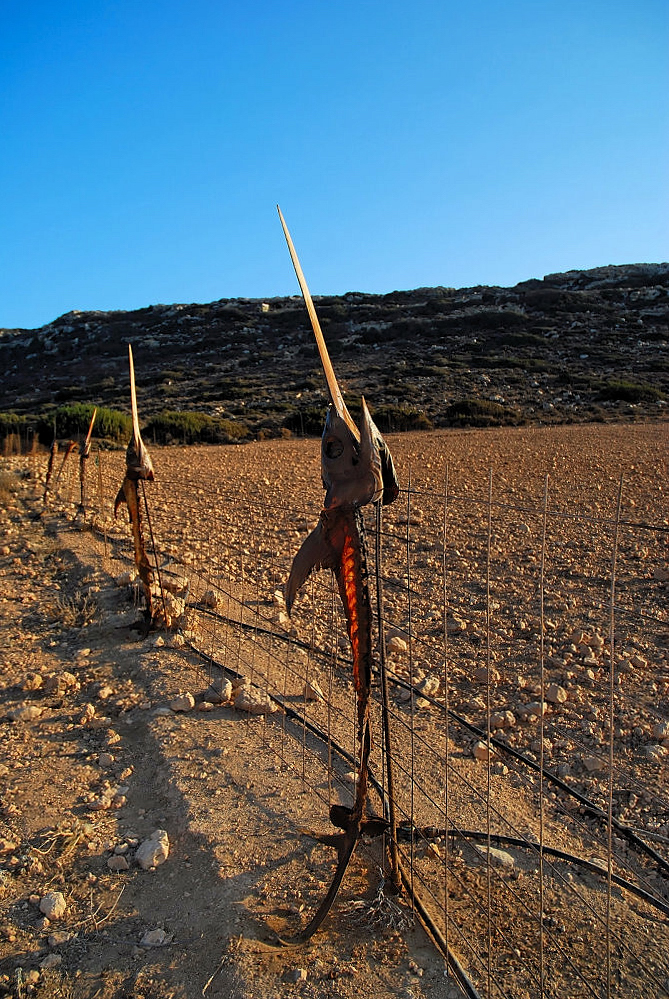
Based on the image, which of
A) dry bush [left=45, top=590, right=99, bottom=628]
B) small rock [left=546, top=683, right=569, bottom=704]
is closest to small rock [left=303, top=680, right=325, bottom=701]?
small rock [left=546, top=683, right=569, bottom=704]

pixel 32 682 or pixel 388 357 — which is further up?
pixel 388 357

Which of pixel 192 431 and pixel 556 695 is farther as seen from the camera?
pixel 192 431

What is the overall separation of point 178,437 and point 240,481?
8357 mm

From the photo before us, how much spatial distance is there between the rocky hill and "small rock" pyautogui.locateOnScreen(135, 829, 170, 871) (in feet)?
55.0

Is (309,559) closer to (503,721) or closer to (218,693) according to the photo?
(503,721)

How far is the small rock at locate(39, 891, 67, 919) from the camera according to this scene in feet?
9.79

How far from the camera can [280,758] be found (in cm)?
411

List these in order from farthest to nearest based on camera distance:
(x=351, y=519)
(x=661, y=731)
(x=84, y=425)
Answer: (x=84, y=425)
(x=661, y=731)
(x=351, y=519)

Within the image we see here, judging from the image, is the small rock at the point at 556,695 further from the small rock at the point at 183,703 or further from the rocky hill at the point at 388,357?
the rocky hill at the point at 388,357

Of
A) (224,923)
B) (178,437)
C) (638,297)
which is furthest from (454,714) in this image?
(638,297)

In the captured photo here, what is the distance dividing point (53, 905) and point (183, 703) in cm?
172

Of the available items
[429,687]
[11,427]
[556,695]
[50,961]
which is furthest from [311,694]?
[11,427]

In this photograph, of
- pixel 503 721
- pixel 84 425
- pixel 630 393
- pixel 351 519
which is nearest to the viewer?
pixel 351 519

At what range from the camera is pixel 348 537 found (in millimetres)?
2684
